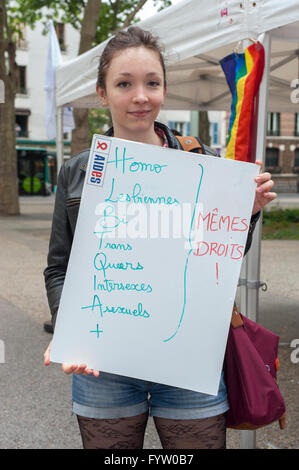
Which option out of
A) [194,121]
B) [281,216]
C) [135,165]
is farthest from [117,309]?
[281,216]

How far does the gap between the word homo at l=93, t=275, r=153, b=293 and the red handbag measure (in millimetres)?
300

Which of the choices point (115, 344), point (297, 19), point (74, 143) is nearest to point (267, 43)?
point (297, 19)

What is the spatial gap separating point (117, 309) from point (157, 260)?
18 cm

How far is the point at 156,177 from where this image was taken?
4.79ft

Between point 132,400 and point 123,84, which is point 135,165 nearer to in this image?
point 123,84

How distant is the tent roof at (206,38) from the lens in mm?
2398

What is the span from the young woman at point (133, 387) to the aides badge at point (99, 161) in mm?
84

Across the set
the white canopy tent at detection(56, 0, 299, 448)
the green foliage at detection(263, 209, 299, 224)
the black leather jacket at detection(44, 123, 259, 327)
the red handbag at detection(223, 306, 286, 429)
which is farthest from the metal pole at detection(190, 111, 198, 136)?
the red handbag at detection(223, 306, 286, 429)

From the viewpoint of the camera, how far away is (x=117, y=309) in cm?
145

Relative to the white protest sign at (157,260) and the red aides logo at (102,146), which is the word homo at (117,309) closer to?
the white protest sign at (157,260)

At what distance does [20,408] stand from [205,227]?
222 cm

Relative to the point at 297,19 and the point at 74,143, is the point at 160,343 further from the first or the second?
the point at 74,143

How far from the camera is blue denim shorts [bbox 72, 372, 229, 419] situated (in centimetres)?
146

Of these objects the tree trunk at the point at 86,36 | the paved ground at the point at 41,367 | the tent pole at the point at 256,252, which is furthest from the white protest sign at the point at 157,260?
the tree trunk at the point at 86,36
